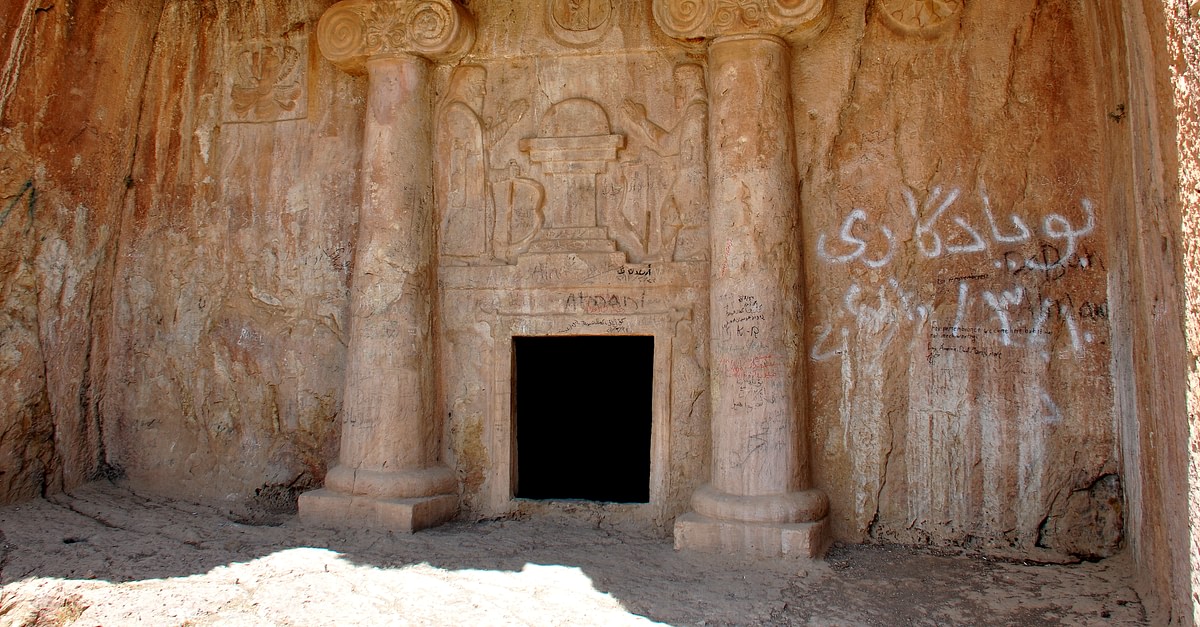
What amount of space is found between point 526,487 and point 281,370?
2.02 m

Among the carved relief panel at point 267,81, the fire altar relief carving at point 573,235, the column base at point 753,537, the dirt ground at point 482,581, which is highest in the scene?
the carved relief panel at point 267,81

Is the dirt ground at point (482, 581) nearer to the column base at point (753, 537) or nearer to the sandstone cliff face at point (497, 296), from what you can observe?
the column base at point (753, 537)

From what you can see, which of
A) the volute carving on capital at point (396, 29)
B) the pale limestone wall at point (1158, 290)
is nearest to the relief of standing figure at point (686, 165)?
the volute carving on capital at point (396, 29)

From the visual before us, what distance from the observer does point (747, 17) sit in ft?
18.5

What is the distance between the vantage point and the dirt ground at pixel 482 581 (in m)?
4.55

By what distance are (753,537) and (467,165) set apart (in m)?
3.05

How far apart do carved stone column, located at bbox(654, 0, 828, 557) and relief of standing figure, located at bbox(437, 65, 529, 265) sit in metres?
1.35

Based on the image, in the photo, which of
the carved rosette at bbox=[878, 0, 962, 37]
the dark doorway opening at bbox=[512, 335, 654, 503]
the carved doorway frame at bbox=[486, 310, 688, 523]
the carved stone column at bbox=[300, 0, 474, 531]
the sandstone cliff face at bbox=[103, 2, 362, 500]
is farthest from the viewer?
the dark doorway opening at bbox=[512, 335, 654, 503]

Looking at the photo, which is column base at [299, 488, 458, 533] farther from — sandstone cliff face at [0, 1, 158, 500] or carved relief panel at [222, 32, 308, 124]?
carved relief panel at [222, 32, 308, 124]

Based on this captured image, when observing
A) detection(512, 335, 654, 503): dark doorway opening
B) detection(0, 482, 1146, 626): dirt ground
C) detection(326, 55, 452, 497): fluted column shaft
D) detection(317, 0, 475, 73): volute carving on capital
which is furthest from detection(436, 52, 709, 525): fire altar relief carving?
detection(512, 335, 654, 503): dark doorway opening

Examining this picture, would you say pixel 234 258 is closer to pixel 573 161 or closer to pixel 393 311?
pixel 393 311

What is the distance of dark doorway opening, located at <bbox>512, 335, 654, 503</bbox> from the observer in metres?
8.91

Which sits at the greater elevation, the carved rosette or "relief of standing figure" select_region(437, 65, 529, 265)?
the carved rosette

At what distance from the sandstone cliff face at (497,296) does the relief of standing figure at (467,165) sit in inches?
4.4
